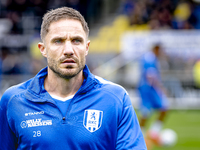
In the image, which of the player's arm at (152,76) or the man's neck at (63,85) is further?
the player's arm at (152,76)

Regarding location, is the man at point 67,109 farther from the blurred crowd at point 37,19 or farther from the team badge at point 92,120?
the blurred crowd at point 37,19

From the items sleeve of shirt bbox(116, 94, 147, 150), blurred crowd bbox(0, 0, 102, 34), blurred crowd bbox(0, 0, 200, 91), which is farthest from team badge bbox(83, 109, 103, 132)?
blurred crowd bbox(0, 0, 102, 34)

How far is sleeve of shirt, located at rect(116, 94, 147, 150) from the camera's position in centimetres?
262

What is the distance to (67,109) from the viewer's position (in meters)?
2.68

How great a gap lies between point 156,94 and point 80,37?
6934 millimetres

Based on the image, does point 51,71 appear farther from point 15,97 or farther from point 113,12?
point 113,12

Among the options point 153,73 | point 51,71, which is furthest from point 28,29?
point 51,71

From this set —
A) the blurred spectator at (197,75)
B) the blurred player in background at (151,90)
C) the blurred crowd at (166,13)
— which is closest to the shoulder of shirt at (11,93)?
the blurred player in background at (151,90)

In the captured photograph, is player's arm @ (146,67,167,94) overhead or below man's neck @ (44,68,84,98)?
overhead

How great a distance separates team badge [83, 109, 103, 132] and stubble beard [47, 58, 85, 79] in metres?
0.28

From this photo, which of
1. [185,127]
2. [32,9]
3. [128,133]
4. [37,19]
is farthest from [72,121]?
[32,9]

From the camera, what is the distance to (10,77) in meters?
17.7

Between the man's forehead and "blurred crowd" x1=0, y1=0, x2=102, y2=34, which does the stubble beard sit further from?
"blurred crowd" x1=0, y1=0, x2=102, y2=34

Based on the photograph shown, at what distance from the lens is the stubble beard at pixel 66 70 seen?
265cm
